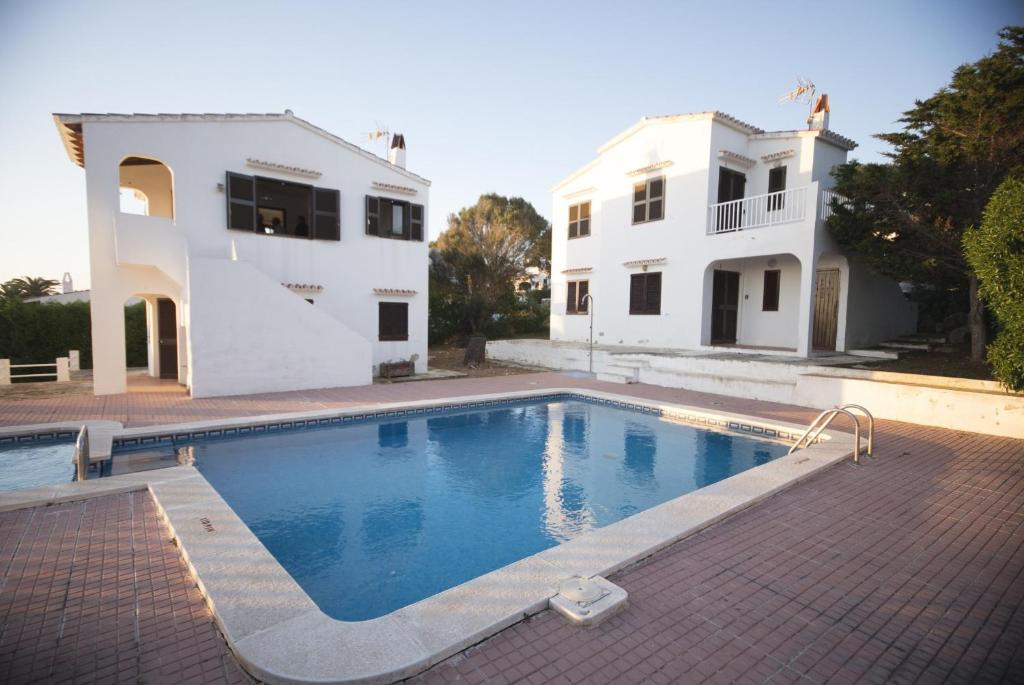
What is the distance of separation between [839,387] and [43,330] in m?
21.7

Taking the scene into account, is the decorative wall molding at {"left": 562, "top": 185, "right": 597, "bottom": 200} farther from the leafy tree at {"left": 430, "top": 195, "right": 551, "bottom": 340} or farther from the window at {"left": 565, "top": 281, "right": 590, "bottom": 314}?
the leafy tree at {"left": 430, "top": 195, "right": 551, "bottom": 340}

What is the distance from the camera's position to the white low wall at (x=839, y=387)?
7.93 meters

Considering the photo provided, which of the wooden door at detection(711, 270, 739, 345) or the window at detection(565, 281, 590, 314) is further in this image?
the window at detection(565, 281, 590, 314)

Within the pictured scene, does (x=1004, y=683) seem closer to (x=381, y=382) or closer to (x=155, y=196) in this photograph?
(x=381, y=382)

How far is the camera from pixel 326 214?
13852 millimetres

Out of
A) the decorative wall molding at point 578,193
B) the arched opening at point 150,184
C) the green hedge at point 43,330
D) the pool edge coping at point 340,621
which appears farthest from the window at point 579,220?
the green hedge at point 43,330

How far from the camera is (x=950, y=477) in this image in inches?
232

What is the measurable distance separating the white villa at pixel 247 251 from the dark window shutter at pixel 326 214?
37 mm

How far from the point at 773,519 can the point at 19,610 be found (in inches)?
232

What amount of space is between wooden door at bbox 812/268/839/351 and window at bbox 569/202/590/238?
829cm

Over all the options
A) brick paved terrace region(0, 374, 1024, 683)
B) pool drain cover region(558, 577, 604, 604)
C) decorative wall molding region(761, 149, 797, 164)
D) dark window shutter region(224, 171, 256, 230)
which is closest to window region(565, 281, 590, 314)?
decorative wall molding region(761, 149, 797, 164)

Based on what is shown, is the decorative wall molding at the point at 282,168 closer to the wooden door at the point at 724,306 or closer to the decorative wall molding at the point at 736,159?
the decorative wall molding at the point at 736,159

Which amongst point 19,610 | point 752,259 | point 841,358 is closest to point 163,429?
point 19,610

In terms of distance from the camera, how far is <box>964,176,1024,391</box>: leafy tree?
6.54 meters
